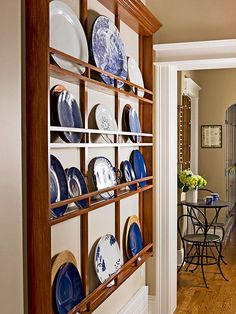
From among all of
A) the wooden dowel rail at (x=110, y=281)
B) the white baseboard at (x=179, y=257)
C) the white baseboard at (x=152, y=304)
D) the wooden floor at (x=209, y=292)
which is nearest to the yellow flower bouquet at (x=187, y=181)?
the white baseboard at (x=179, y=257)

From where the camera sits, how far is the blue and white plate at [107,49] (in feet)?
7.75

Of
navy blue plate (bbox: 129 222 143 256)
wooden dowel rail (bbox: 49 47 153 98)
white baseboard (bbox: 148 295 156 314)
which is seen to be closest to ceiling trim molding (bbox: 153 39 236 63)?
wooden dowel rail (bbox: 49 47 153 98)

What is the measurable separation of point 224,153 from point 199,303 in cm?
353

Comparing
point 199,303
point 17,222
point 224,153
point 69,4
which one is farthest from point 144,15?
point 224,153

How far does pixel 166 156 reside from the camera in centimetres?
394

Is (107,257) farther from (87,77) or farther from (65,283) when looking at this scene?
(87,77)

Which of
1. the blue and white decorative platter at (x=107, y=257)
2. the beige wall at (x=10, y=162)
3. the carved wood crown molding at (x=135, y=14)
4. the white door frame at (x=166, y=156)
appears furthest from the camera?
the white door frame at (x=166, y=156)

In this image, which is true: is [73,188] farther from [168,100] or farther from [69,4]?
[168,100]

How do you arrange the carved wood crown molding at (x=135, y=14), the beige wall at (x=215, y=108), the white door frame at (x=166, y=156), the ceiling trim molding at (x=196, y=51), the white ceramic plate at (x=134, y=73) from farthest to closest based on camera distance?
1. the beige wall at (x=215, y=108)
2. the white door frame at (x=166, y=156)
3. the ceiling trim molding at (x=196, y=51)
4. the white ceramic plate at (x=134, y=73)
5. the carved wood crown molding at (x=135, y=14)

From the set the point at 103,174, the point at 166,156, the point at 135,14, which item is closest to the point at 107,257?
the point at 103,174

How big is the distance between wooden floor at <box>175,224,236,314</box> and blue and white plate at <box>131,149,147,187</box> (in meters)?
1.84

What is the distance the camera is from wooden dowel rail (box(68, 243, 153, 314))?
2.16 meters

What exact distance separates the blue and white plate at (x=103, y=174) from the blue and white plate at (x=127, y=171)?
24cm

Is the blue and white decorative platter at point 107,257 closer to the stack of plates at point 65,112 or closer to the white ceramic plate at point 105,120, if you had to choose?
the white ceramic plate at point 105,120
